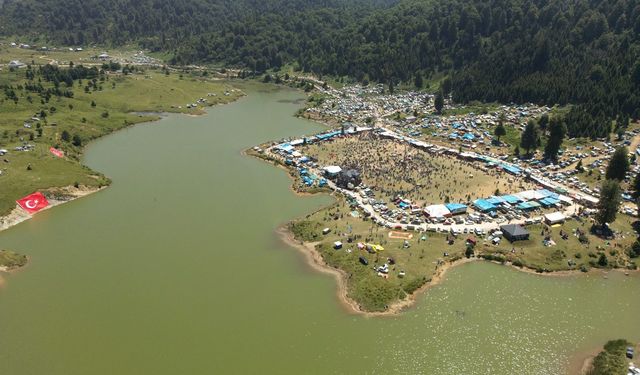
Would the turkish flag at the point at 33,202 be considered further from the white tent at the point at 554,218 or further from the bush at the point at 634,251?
the bush at the point at 634,251

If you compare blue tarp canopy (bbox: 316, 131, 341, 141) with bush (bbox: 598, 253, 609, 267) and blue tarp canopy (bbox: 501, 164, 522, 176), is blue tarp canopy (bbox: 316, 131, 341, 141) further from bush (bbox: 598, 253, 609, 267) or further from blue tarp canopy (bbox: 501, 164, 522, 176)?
bush (bbox: 598, 253, 609, 267)

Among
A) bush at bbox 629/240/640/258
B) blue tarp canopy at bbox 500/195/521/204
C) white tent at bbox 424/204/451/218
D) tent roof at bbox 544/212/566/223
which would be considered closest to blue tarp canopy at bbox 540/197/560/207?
tent roof at bbox 544/212/566/223

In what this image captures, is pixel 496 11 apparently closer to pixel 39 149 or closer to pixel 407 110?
pixel 407 110

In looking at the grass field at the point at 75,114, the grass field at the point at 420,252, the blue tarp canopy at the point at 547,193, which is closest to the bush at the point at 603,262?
the grass field at the point at 420,252

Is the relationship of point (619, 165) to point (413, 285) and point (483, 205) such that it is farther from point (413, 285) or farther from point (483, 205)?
point (413, 285)

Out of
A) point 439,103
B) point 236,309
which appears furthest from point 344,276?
point 439,103

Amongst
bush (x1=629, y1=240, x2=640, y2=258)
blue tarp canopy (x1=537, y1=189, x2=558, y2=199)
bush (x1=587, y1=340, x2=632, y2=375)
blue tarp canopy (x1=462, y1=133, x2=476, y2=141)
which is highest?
blue tarp canopy (x1=462, y1=133, x2=476, y2=141)

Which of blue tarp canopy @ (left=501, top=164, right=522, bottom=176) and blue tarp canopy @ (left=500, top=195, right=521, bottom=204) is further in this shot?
blue tarp canopy @ (left=501, top=164, right=522, bottom=176)

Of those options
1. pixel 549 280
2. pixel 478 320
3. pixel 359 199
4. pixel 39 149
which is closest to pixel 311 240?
pixel 359 199
